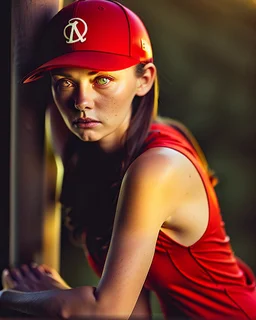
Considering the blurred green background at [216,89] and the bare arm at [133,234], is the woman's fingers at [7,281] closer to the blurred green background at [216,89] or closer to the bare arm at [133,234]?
the bare arm at [133,234]

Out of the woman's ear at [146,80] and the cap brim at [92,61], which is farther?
the woman's ear at [146,80]

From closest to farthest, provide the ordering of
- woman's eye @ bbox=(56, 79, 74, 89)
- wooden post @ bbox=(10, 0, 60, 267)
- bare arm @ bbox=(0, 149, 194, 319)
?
bare arm @ bbox=(0, 149, 194, 319) < woman's eye @ bbox=(56, 79, 74, 89) < wooden post @ bbox=(10, 0, 60, 267)

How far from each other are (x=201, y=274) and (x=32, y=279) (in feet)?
1.68

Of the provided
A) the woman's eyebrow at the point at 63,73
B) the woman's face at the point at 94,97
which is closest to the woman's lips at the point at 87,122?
the woman's face at the point at 94,97

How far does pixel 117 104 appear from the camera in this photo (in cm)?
137

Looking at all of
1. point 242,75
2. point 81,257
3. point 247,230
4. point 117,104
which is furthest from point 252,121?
point 81,257

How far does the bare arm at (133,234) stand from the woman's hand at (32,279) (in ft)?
0.93

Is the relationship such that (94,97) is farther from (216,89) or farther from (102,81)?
(216,89)

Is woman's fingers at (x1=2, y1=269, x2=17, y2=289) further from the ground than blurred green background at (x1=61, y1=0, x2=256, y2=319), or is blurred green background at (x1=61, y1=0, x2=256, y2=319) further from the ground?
blurred green background at (x1=61, y1=0, x2=256, y2=319)

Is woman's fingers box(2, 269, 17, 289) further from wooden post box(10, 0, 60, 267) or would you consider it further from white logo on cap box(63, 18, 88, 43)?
white logo on cap box(63, 18, 88, 43)

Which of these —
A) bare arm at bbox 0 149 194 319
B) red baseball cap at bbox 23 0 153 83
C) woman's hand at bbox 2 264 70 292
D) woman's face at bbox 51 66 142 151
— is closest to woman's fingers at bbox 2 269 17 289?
woman's hand at bbox 2 264 70 292

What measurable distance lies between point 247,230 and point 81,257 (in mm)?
760

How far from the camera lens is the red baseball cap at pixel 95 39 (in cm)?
133

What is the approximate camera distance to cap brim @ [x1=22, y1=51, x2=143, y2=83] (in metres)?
1.31
